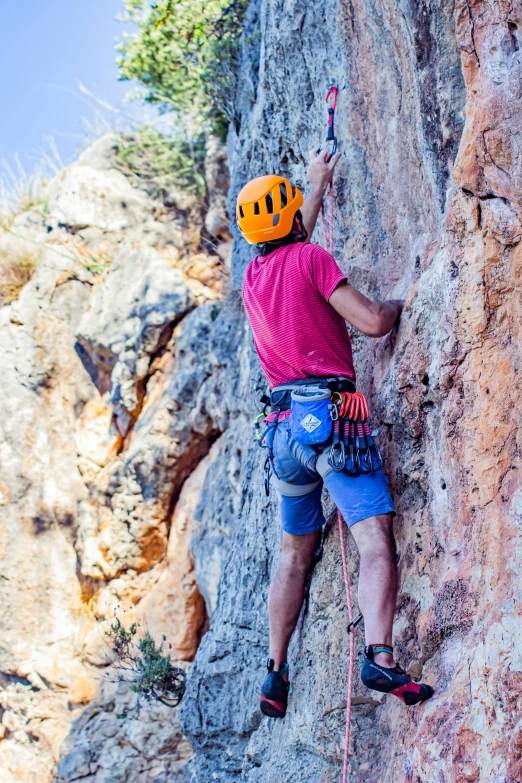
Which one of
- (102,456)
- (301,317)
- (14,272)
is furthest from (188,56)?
(301,317)

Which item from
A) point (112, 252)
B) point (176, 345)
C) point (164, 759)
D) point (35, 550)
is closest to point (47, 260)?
point (112, 252)

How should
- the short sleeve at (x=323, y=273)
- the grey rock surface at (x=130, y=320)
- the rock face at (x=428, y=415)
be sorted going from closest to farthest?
the rock face at (x=428, y=415) → the short sleeve at (x=323, y=273) → the grey rock surface at (x=130, y=320)

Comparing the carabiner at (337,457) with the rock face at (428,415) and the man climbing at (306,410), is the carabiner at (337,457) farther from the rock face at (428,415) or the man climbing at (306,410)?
the rock face at (428,415)

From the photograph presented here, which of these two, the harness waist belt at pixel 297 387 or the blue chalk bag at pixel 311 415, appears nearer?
the blue chalk bag at pixel 311 415

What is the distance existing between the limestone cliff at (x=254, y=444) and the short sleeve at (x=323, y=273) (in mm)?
410

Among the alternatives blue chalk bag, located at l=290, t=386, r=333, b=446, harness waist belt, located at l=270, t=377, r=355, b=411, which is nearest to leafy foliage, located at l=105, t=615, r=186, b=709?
harness waist belt, located at l=270, t=377, r=355, b=411

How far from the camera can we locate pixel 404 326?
12.8 ft

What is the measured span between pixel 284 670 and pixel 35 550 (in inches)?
238

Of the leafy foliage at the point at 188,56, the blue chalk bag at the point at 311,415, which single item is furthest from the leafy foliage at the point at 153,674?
the leafy foliage at the point at 188,56

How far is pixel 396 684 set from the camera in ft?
10.6

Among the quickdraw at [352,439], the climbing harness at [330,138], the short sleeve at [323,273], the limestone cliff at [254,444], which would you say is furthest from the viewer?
the climbing harness at [330,138]

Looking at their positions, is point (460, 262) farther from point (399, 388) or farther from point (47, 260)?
point (47, 260)

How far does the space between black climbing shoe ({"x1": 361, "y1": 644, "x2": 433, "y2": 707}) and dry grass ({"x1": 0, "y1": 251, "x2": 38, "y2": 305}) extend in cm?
927

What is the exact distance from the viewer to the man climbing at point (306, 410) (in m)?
3.65
